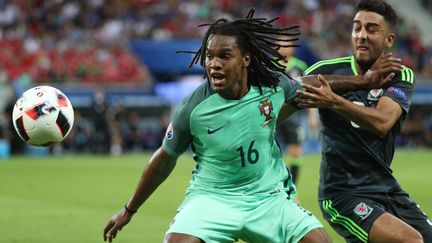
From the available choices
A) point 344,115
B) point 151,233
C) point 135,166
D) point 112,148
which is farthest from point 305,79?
point 112,148

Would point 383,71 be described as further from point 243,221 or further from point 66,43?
point 66,43

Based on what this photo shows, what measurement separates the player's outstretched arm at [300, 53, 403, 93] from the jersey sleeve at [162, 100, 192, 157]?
0.95 metres

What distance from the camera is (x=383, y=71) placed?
624 cm

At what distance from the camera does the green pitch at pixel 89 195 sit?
10.3 meters

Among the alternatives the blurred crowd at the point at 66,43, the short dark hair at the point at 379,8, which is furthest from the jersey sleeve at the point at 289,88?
the blurred crowd at the point at 66,43

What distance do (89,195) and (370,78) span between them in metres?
9.33

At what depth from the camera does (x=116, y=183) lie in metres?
17.1

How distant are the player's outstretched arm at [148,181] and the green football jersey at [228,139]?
3.0 inches

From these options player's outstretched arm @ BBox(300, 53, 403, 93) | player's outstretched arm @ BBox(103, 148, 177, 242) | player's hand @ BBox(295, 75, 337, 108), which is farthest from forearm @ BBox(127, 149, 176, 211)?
player's outstretched arm @ BBox(300, 53, 403, 93)

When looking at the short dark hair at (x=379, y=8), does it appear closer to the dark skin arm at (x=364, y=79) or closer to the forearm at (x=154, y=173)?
the dark skin arm at (x=364, y=79)

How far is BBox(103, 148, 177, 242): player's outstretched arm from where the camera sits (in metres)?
5.93

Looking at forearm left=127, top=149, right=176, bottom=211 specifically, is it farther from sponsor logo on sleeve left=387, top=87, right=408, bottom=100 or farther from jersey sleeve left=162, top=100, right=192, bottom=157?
sponsor logo on sleeve left=387, top=87, right=408, bottom=100

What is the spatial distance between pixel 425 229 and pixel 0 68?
2366 cm

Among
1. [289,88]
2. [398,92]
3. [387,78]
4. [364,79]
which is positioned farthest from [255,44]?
[398,92]
